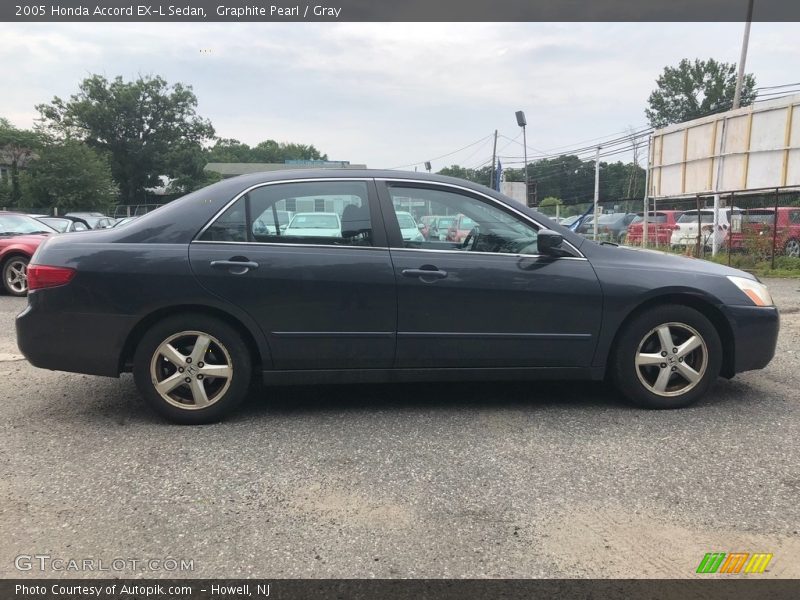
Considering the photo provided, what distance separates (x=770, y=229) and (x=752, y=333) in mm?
11909

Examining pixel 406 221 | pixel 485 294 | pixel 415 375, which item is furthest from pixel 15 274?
pixel 485 294

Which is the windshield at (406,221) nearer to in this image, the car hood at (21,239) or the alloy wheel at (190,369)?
the alloy wheel at (190,369)

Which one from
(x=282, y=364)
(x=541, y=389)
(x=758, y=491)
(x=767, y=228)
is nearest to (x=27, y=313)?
(x=282, y=364)

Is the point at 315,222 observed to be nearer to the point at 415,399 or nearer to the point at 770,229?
the point at 415,399

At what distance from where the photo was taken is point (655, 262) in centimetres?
418

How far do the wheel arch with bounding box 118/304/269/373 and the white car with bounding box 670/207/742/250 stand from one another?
1346 centimetres

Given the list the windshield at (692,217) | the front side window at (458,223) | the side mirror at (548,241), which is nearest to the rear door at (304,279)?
the front side window at (458,223)

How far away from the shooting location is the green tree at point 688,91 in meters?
66.8

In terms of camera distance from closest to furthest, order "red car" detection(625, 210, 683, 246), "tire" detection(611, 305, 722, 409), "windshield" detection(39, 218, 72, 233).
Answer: "tire" detection(611, 305, 722, 409) < "windshield" detection(39, 218, 72, 233) < "red car" detection(625, 210, 683, 246)

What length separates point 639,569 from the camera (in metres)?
2.39

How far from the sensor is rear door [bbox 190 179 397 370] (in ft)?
12.4

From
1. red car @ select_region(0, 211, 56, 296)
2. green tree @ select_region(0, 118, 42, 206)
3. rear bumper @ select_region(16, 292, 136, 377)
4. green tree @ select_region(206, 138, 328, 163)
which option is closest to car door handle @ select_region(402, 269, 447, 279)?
rear bumper @ select_region(16, 292, 136, 377)

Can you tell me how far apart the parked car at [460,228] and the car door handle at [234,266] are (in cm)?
132

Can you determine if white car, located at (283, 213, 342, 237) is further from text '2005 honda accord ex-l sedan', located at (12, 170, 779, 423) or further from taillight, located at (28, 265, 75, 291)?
taillight, located at (28, 265, 75, 291)
